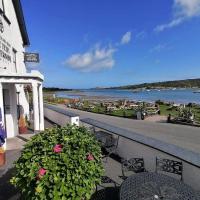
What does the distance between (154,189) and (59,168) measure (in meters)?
1.37

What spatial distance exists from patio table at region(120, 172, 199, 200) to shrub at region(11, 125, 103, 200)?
0.60 m

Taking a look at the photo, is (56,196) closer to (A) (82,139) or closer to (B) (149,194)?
(A) (82,139)

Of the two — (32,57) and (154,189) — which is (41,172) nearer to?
(154,189)

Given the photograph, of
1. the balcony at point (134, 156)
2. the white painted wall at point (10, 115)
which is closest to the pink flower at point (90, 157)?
the balcony at point (134, 156)

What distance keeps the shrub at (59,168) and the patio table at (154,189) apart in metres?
0.60

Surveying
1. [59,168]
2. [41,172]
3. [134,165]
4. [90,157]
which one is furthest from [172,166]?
[41,172]

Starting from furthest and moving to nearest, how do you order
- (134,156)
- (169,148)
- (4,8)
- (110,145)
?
(4,8)
(110,145)
(134,156)
(169,148)

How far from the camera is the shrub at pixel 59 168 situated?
12.5 feet

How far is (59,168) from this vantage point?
3828mm

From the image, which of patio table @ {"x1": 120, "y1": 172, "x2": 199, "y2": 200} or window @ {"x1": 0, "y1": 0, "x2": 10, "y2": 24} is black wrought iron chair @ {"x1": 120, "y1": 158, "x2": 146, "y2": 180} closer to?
patio table @ {"x1": 120, "y1": 172, "x2": 199, "y2": 200}

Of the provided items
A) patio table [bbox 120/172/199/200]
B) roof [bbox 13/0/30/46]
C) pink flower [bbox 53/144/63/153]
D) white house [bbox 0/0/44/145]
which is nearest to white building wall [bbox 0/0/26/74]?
white house [bbox 0/0/44/145]

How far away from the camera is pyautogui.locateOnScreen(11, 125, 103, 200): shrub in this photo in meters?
3.80

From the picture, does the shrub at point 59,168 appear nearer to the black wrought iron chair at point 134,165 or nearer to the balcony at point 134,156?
the balcony at point 134,156

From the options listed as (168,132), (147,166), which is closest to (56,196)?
(147,166)
